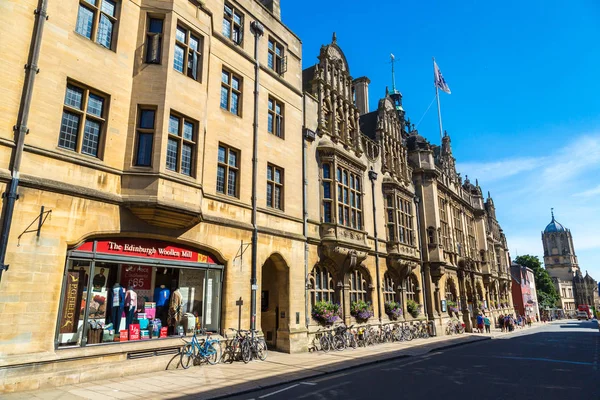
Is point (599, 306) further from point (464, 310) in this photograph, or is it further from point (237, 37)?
point (237, 37)

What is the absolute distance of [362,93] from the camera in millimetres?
32656

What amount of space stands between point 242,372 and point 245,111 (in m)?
11.0

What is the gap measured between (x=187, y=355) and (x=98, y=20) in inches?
444

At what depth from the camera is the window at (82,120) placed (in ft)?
35.8

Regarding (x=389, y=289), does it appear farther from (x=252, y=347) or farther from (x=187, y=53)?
(x=187, y=53)

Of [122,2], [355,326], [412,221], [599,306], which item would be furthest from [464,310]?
[599,306]

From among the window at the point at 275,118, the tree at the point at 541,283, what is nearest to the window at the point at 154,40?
the window at the point at 275,118

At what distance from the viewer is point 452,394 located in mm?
9141

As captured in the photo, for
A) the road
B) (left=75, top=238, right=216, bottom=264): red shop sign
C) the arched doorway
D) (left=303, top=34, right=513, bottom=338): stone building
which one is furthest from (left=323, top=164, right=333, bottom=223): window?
(left=75, top=238, right=216, bottom=264): red shop sign

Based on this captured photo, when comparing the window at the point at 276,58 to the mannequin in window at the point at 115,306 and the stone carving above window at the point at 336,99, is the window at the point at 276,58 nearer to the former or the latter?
the stone carving above window at the point at 336,99

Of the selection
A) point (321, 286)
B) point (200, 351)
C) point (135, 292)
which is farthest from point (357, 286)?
point (135, 292)

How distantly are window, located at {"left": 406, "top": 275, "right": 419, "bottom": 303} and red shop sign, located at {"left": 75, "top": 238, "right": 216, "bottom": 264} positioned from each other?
19051 mm

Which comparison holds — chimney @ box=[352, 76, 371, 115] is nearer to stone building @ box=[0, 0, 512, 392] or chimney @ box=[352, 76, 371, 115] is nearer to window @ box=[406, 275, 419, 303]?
stone building @ box=[0, 0, 512, 392]

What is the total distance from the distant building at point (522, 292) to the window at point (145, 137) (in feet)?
235
